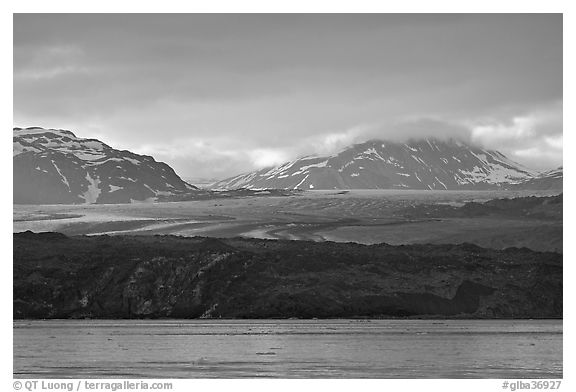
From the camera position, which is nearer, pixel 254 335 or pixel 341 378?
pixel 341 378
